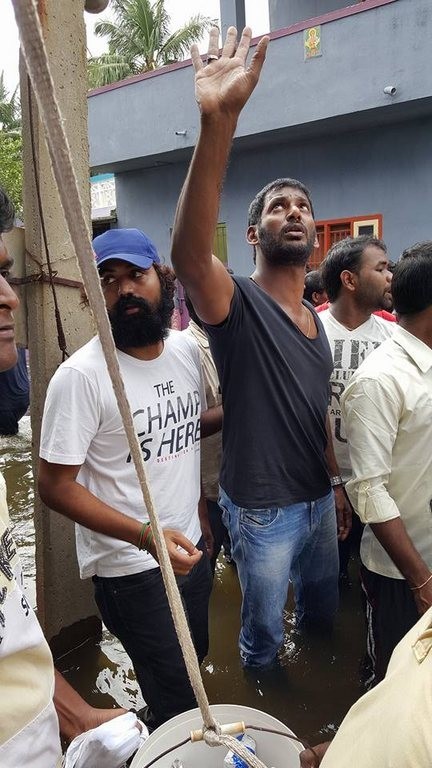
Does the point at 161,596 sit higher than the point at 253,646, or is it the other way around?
the point at 161,596

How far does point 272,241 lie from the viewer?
211cm

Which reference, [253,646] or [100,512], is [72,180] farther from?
[253,646]

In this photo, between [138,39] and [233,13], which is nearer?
[233,13]

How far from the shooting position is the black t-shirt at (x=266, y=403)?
1.86 meters

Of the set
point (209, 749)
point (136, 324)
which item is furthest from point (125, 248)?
point (209, 749)

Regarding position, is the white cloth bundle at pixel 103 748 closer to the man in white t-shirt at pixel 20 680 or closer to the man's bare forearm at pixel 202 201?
the man in white t-shirt at pixel 20 680

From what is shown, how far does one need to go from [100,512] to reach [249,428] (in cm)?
61

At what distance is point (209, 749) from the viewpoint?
1.39 metres

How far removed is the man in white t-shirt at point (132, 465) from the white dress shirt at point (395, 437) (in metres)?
0.59

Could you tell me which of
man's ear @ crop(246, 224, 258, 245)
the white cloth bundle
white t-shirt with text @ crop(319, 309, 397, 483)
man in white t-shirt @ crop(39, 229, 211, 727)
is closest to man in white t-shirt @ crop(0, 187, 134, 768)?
the white cloth bundle

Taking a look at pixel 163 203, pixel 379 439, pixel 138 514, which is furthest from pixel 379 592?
pixel 163 203

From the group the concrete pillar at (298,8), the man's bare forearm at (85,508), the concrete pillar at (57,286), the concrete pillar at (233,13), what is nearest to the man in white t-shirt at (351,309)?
the concrete pillar at (57,286)

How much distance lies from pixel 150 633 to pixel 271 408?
2.85ft

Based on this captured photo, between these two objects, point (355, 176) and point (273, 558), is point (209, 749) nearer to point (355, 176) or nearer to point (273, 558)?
point (273, 558)
